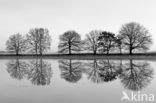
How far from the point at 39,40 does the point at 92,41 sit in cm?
1949

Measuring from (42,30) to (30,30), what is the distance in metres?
4.91

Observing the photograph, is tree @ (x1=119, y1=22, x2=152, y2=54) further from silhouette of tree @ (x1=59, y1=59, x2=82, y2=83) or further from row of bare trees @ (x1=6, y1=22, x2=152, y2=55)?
silhouette of tree @ (x1=59, y1=59, x2=82, y2=83)

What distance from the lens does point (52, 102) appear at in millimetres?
6723

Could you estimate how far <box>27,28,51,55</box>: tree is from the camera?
6159cm

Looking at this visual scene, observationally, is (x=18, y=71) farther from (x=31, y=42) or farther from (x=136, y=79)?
(x=31, y=42)

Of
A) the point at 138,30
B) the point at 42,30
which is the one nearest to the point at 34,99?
the point at 138,30

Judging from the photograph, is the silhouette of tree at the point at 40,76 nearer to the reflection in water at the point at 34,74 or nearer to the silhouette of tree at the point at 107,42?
the reflection in water at the point at 34,74

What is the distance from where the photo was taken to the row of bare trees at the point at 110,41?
53.4 meters

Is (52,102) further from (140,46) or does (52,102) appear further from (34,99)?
(140,46)

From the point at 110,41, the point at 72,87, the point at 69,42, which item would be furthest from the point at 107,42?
the point at 72,87

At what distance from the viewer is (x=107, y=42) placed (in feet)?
188

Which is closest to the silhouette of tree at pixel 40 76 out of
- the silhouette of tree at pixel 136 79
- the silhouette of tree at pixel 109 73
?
the silhouette of tree at pixel 109 73

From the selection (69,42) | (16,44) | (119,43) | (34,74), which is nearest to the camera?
(34,74)

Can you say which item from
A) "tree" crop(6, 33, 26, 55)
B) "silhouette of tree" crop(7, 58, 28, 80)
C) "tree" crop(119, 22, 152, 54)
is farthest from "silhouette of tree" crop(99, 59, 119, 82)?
"tree" crop(6, 33, 26, 55)
